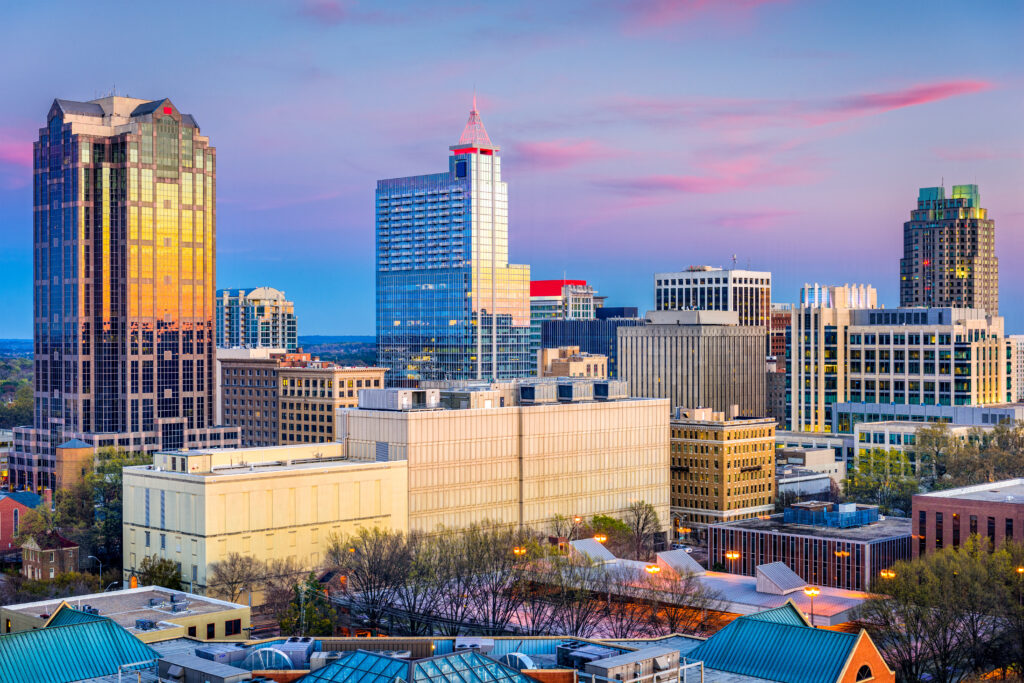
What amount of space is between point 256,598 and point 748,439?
89.0m

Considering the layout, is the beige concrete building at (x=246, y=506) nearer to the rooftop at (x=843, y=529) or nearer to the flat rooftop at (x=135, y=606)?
the flat rooftop at (x=135, y=606)

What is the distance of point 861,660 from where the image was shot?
234ft

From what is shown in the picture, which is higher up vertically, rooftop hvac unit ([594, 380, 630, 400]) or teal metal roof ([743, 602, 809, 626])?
rooftop hvac unit ([594, 380, 630, 400])

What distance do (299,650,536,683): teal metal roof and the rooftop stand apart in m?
84.9

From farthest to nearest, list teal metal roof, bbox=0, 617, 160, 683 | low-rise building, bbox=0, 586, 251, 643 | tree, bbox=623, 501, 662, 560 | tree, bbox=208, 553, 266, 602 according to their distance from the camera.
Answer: tree, bbox=623, 501, 662, 560, tree, bbox=208, 553, 266, 602, low-rise building, bbox=0, 586, 251, 643, teal metal roof, bbox=0, 617, 160, 683

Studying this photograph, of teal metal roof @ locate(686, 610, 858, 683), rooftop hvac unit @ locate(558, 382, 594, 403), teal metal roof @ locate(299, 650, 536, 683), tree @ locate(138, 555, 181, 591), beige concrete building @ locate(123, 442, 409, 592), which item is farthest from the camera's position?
rooftop hvac unit @ locate(558, 382, 594, 403)

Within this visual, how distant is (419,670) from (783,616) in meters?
30.1

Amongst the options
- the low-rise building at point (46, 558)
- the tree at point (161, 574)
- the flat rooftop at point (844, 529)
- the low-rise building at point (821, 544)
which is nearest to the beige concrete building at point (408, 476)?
the tree at point (161, 574)

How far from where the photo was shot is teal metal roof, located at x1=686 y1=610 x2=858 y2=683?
7038 centimetres

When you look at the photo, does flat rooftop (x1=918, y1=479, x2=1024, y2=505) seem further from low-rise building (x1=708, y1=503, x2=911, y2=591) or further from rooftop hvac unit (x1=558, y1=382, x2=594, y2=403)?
rooftop hvac unit (x1=558, y1=382, x2=594, y2=403)

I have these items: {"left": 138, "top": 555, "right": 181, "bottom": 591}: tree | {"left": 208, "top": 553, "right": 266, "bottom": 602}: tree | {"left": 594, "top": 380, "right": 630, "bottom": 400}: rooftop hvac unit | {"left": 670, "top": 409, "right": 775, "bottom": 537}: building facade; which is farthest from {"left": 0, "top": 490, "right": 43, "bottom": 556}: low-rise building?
{"left": 670, "top": 409, "right": 775, "bottom": 537}: building facade

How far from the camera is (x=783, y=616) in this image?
80.6 m

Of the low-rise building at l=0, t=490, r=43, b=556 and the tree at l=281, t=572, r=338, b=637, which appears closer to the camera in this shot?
the tree at l=281, t=572, r=338, b=637

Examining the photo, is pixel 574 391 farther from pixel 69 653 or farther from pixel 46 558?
pixel 69 653
